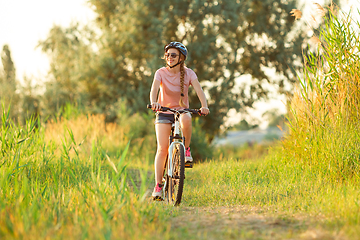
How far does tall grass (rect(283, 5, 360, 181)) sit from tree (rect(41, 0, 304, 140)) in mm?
9301

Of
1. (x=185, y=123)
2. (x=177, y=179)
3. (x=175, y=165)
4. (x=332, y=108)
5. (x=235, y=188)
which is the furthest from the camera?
(x=332, y=108)

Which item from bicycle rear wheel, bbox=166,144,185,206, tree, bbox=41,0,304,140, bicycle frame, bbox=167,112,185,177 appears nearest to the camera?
bicycle rear wheel, bbox=166,144,185,206

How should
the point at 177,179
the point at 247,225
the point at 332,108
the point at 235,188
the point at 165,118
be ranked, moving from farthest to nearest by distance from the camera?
the point at 332,108, the point at 235,188, the point at 165,118, the point at 177,179, the point at 247,225

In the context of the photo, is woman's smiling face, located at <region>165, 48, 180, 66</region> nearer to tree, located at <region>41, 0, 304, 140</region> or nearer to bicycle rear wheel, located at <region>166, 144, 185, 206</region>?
bicycle rear wheel, located at <region>166, 144, 185, 206</region>

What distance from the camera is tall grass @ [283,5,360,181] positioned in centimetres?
456

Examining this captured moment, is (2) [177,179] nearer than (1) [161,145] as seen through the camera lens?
Yes

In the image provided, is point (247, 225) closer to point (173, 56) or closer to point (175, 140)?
point (175, 140)

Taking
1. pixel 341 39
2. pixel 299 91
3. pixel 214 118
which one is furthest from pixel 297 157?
pixel 214 118

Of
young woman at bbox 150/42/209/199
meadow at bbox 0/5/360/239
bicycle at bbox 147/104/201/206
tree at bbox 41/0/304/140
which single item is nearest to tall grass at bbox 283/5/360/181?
meadow at bbox 0/5/360/239

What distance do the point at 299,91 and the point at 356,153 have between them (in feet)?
5.25

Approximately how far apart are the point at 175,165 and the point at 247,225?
141 cm

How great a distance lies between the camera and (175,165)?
13.6 feet

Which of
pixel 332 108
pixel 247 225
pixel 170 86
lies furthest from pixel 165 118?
pixel 332 108

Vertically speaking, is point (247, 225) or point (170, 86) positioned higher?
point (170, 86)
